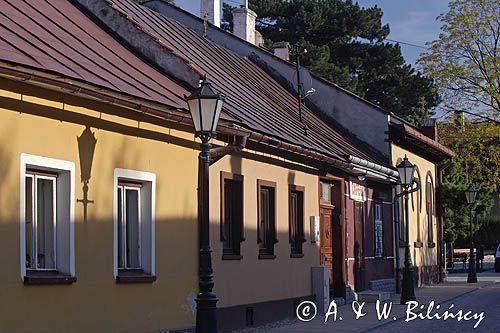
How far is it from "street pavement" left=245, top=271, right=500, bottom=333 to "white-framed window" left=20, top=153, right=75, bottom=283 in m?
5.95

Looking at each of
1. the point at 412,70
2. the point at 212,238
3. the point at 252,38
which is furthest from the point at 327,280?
the point at 412,70

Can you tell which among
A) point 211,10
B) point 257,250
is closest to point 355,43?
point 211,10

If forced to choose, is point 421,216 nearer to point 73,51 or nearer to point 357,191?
point 357,191

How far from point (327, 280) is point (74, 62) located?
414 inches

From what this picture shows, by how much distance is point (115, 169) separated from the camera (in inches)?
550

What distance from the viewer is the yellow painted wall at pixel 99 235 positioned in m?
11.7

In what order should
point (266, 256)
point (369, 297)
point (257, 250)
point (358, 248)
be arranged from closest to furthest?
1. point (257, 250)
2. point (266, 256)
3. point (369, 297)
4. point (358, 248)

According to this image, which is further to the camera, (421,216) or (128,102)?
(421,216)

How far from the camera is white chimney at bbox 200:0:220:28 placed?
108 feet

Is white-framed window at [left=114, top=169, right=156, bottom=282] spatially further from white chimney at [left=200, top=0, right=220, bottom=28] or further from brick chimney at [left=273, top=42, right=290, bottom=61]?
brick chimney at [left=273, top=42, right=290, bottom=61]

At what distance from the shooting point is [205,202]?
39.3ft

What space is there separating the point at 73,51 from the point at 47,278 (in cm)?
342

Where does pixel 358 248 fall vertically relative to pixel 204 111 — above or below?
below

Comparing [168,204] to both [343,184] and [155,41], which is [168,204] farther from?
[343,184]
